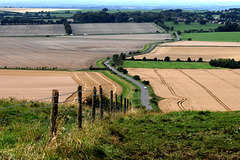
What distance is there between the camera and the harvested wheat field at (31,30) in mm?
163500

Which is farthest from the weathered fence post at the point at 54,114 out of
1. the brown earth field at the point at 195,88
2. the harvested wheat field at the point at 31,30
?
the harvested wheat field at the point at 31,30

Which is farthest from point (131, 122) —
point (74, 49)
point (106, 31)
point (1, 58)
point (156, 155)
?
point (106, 31)

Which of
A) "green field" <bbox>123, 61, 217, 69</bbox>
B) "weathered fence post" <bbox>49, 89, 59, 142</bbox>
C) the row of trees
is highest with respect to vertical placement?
"weathered fence post" <bbox>49, 89, 59, 142</bbox>

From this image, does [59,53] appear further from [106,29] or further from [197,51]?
[106,29]

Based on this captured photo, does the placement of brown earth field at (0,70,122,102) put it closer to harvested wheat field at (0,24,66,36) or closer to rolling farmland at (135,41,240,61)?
rolling farmland at (135,41,240,61)

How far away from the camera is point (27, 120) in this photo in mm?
16078

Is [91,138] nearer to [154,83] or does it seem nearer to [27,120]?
[27,120]

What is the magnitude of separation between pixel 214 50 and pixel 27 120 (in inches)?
4347

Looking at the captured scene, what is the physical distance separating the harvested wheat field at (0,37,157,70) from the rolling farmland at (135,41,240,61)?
37.0 feet

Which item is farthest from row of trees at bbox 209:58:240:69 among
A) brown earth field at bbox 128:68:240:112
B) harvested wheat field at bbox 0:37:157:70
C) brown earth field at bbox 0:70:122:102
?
brown earth field at bbox 0:70:122:102

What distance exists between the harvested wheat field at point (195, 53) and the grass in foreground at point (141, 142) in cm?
8719

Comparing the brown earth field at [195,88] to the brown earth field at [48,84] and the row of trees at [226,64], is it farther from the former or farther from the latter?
the row of trees at [226,64]

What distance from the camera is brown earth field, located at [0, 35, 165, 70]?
8338 centimetres

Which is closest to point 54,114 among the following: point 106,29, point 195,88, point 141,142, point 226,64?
point 141,142
